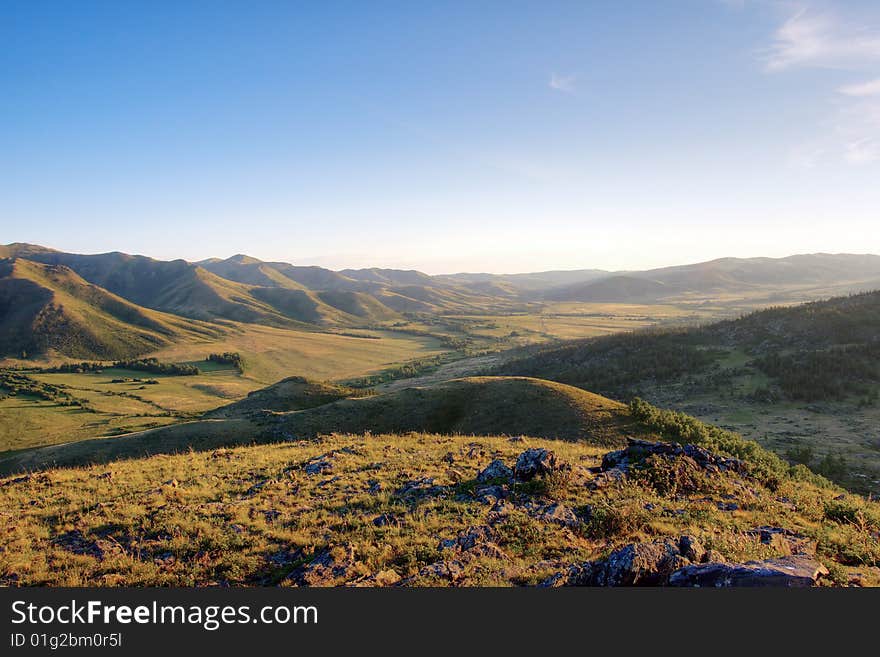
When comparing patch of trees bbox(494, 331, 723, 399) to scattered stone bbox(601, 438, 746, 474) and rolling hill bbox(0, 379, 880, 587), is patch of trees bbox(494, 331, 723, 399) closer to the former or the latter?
scattered stone bbox(601, 438, 746, 474)

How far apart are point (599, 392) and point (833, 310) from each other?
3851 cm

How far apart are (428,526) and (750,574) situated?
751 centimetres

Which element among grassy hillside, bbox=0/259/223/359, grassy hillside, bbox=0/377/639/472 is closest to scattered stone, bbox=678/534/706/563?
grassy hillside, bbox=0/377/639/472

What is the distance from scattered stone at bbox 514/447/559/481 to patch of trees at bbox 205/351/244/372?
466ft

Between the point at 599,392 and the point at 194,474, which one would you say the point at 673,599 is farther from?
the point at 599,392

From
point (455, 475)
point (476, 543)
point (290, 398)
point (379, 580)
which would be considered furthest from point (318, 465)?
point (290, 398)

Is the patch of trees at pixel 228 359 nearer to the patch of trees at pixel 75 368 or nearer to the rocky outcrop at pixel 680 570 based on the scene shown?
the patch of trees at pixel 75 368

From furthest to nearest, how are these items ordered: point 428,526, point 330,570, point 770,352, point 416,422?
point 770,352 < point 416,422 < point 428,526 < point 330,570

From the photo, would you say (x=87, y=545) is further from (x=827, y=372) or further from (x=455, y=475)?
(x=827, y=372)

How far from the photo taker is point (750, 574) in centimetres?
752

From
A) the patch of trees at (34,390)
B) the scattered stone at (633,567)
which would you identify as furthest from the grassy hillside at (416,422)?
the patch of trees at (34,390)

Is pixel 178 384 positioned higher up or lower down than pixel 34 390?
lower down

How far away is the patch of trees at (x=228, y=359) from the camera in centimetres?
14209

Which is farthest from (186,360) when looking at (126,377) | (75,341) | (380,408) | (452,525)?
(452,525)
